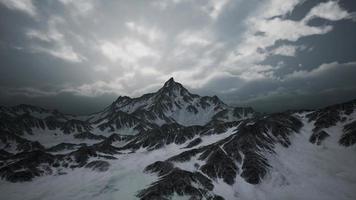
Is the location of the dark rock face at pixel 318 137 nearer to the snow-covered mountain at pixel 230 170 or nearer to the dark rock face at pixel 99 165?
the snow-covered mountain at pixel 230 170

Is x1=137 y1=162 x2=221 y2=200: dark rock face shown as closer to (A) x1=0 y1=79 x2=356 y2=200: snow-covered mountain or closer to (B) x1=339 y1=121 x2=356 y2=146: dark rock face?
(A) x1=0 y1=79 x2=356 y2=200: snow-covered mountain

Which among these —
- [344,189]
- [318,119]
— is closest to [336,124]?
[318,119]

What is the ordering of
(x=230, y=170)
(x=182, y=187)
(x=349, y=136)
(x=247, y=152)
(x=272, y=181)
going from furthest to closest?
(x=349, y=136)
(x=247, y=152)
(x=230, y=170)
(x=272, y=181)
(x=182, y=187)

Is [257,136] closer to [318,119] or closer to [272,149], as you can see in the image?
[272,149]

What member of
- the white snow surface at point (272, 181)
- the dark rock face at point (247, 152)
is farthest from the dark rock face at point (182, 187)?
the dark rock face at point (247, 152)

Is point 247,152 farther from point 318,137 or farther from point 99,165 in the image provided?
point 99,165

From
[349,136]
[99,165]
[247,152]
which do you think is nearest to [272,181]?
[247,152]
